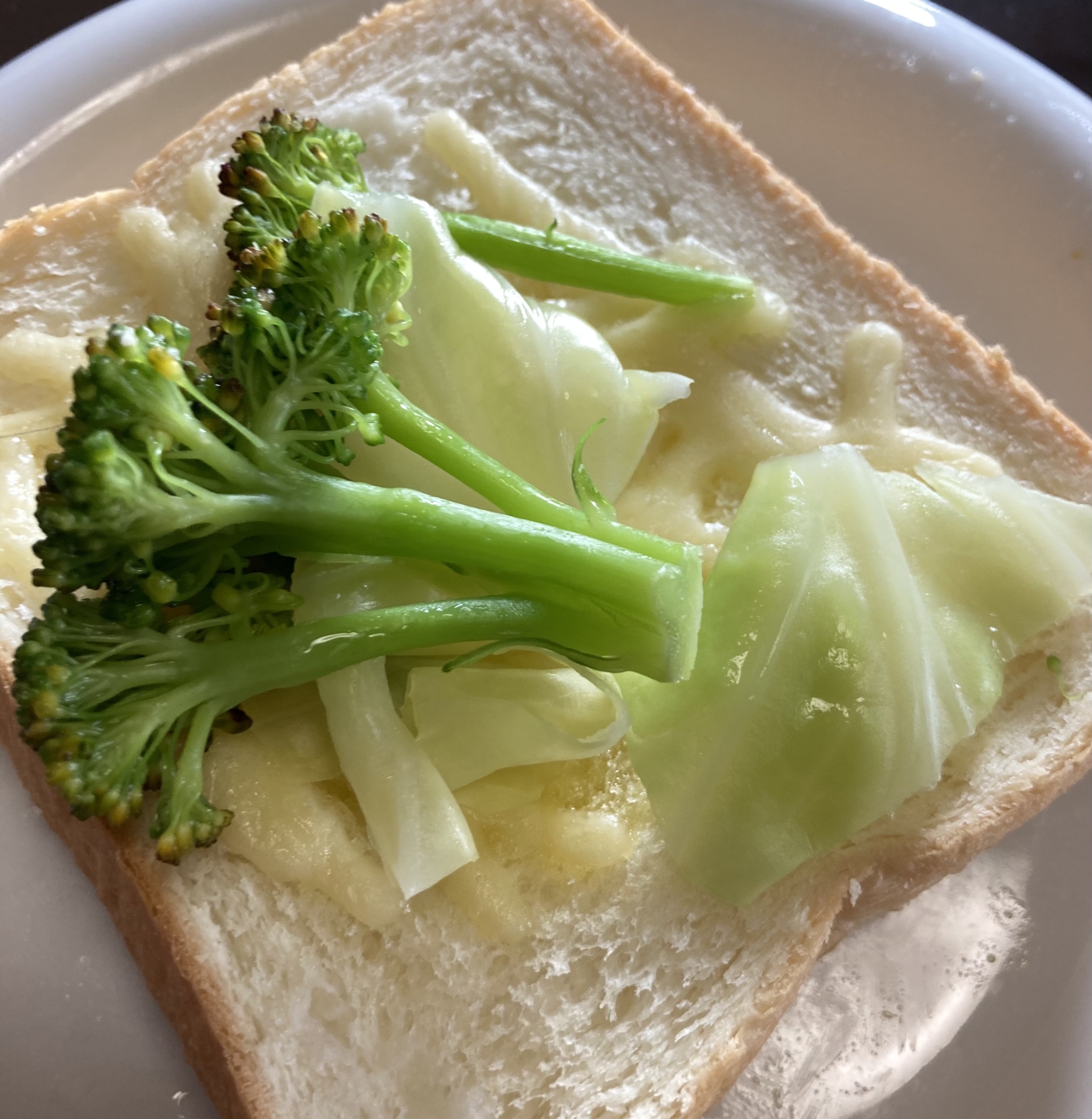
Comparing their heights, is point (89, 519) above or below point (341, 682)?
above

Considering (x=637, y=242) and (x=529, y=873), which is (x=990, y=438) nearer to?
(x=637, y=242)

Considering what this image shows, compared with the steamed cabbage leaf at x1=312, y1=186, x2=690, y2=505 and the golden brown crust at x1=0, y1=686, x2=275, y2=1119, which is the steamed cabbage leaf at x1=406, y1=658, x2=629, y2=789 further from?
the golden brown crust at x1=0, y1=686, x2=275, y2=1119

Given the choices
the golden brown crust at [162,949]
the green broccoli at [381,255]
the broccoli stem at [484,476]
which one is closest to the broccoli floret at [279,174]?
the green broccoli at [381,255]

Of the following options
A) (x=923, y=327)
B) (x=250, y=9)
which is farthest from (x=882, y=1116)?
(x=250, y=9)

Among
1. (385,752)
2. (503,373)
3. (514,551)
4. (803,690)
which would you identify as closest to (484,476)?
(514,551)

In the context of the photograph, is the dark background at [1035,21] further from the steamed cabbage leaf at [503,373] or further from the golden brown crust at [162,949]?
the golden brown crust at [162,949]

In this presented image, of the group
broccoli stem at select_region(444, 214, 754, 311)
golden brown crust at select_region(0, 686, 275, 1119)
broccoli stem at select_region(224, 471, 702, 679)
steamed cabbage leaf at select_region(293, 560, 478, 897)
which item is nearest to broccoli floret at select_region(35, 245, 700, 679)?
broccoli stem at select_region(224, 471, 702, 679)

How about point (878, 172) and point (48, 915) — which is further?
point (878, 172)
